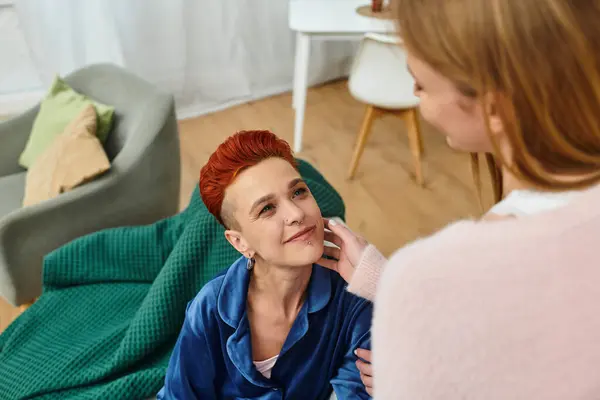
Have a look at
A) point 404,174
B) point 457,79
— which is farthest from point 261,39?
point 457,79

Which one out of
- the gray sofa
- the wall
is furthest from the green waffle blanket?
the wall

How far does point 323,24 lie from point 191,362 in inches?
71.5

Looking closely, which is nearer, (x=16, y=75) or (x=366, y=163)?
(x=366, y=163)

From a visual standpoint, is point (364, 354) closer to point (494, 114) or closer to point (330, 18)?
point (494, 114)

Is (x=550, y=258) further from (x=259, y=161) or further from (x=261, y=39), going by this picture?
(x=261, y=39)

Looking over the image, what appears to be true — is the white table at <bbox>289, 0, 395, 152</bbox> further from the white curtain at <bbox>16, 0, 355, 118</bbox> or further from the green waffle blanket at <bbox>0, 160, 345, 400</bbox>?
the green waffle blanket at <bbox>0, 160, 345, 400</bbox>

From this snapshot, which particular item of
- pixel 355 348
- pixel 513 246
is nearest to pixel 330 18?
pixel 355 348

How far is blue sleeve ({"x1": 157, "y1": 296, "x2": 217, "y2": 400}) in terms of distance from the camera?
3.43 feet

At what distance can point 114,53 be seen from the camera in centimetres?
288

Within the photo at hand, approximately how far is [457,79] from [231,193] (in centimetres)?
54

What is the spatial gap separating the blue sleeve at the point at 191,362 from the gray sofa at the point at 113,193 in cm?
76

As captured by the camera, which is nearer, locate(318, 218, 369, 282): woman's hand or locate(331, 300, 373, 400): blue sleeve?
locate(318, 218, 369, 282): woman's hand

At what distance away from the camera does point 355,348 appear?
1.04 meters

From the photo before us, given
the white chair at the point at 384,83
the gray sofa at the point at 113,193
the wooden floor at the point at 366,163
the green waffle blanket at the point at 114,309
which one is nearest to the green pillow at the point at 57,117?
the gray sofa at the point at 113,193
